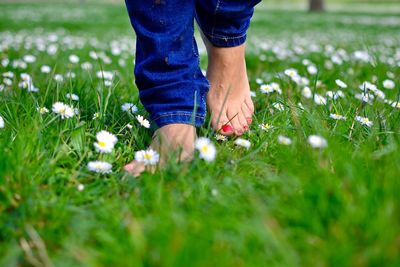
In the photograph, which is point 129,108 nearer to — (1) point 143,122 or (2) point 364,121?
(1) point 143,122

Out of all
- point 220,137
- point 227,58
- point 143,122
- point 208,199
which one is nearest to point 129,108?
point 143,122

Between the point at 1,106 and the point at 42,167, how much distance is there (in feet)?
1.92

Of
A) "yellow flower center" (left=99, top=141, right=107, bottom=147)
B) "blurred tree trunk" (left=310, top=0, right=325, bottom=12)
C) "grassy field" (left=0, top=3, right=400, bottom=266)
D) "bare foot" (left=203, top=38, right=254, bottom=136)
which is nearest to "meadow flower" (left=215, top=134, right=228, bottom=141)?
"grassy field" (left=0, top=3, right=400, bottom=266)

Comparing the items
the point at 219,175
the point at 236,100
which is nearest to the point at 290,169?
the point at 219,175

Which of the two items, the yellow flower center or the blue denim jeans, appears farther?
the blue denim jeans

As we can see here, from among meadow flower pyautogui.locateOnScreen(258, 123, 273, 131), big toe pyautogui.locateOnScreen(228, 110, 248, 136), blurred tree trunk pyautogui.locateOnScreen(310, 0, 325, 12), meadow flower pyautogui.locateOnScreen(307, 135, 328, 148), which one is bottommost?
blurred tree trunk pyautogui.locateOnScreen(310, 0, 325, 12)

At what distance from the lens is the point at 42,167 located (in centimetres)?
136

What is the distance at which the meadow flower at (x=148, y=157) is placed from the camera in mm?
1421

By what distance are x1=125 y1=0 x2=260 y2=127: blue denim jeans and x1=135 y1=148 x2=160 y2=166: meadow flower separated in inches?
8.8

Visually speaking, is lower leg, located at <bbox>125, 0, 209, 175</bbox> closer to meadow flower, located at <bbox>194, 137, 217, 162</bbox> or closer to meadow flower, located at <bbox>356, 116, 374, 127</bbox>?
meadow flower, located at <bbox>194, 137, 217, 162</bbox>

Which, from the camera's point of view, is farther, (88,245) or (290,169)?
(290,169)

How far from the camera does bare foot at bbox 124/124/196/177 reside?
144 cm

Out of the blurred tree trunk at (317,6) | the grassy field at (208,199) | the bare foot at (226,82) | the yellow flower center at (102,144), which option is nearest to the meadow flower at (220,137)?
the grassy field at (208,199)

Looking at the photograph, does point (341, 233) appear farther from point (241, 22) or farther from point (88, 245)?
point (241, 22)
